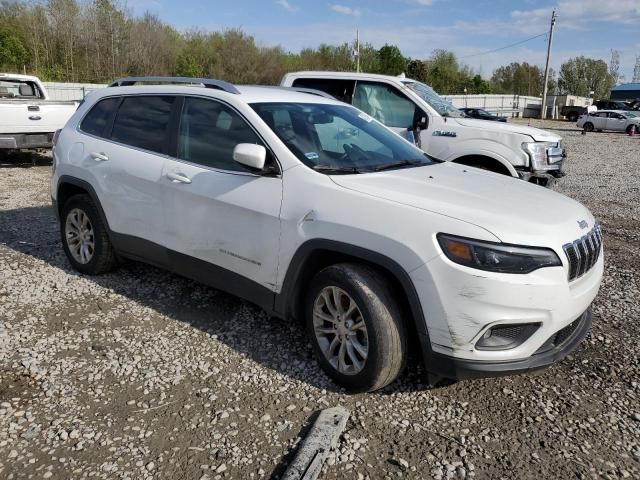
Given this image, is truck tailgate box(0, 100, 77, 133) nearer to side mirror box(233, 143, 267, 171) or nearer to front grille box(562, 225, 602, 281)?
side mirror box(233, 143, 267, 171)

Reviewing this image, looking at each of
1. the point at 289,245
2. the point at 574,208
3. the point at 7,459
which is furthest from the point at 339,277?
the point at 7,459

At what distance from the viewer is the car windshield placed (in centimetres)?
352

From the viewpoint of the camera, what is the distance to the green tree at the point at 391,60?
63.7m

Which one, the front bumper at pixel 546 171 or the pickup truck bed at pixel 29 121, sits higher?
the pickup truck bed at pixel 29 121

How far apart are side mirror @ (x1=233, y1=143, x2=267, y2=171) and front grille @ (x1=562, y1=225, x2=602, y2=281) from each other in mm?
1796

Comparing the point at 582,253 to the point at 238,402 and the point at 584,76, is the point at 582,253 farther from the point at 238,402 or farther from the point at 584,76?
the point at 584,76

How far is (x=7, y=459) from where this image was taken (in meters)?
2.57

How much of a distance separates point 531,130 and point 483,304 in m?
5.31

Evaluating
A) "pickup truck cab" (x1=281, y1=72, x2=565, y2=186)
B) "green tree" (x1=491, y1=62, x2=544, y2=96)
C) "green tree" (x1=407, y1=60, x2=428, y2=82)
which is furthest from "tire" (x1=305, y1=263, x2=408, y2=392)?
"green tree" (x1=491, y1=62, x2=544, y2=96)

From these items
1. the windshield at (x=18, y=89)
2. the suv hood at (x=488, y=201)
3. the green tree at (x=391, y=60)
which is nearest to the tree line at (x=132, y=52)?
the green tree at (x=391, y=60)

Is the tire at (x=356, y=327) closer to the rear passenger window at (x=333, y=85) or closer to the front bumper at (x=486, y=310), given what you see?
the front bumper at (x=486, y=310)

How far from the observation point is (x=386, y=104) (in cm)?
761

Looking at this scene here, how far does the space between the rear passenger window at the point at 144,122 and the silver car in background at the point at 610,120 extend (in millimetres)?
34627

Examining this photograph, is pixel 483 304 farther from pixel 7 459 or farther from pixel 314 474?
pixel 7 459
